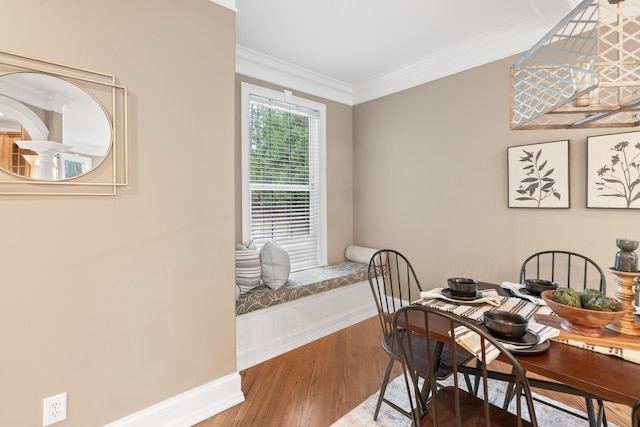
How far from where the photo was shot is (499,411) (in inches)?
50.2

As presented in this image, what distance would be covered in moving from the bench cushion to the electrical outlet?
1.09 meters

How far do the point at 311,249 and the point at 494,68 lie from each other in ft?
8.44

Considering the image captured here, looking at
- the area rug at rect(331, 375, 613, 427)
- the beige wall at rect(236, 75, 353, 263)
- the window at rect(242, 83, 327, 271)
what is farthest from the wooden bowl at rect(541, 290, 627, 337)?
the beige wall at rect(236, 75, 353, 263)

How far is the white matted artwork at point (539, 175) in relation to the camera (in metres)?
2.43

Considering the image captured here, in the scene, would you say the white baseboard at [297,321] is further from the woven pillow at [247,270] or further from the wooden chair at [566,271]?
the wooden chair at [566,271]

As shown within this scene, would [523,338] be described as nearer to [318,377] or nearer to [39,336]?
[318,377]

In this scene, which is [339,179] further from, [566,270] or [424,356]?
[424,356]

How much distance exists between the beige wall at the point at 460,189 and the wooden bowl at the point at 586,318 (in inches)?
55.6

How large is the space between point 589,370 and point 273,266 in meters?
2.15

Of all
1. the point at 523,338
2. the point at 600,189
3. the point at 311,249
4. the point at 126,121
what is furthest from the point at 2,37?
the point at 600,189

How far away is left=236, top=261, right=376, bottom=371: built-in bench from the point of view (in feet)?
8.20

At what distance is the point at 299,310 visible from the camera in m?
2.87

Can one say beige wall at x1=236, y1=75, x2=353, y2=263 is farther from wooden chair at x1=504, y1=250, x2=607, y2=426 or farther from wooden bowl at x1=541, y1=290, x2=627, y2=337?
wooden bowl at x1=541, y1=290, x2=627, y2=337

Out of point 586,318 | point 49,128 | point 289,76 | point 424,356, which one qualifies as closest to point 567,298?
point 586,318
